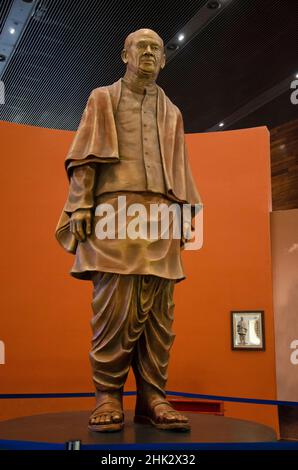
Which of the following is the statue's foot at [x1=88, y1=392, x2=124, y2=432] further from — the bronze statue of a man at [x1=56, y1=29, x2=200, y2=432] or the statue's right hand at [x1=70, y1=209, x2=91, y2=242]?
the statue's right hand at [x1=70, y1=209, x2=91, y2=242]

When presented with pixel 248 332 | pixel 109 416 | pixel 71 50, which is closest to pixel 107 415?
pixel 109 416

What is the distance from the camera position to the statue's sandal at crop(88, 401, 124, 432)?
8.51 feet

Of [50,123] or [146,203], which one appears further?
[50,123]

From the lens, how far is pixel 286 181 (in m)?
8.27

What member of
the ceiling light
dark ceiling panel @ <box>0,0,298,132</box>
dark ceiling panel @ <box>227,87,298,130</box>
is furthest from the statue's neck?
dark ceiling panel @ <box>227,87,298,130</box>

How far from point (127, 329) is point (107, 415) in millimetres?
444

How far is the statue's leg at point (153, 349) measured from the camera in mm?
2934

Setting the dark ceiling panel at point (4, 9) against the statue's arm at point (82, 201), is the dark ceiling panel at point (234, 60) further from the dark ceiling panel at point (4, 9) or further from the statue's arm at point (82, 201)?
the statue's arm at point (82, 201)

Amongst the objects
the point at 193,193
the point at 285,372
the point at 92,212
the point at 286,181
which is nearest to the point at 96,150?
the point at 92,212

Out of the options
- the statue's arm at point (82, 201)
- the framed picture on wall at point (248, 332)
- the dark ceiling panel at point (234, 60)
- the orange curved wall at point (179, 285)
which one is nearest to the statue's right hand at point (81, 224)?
the statue's arm at point (82, 201)
